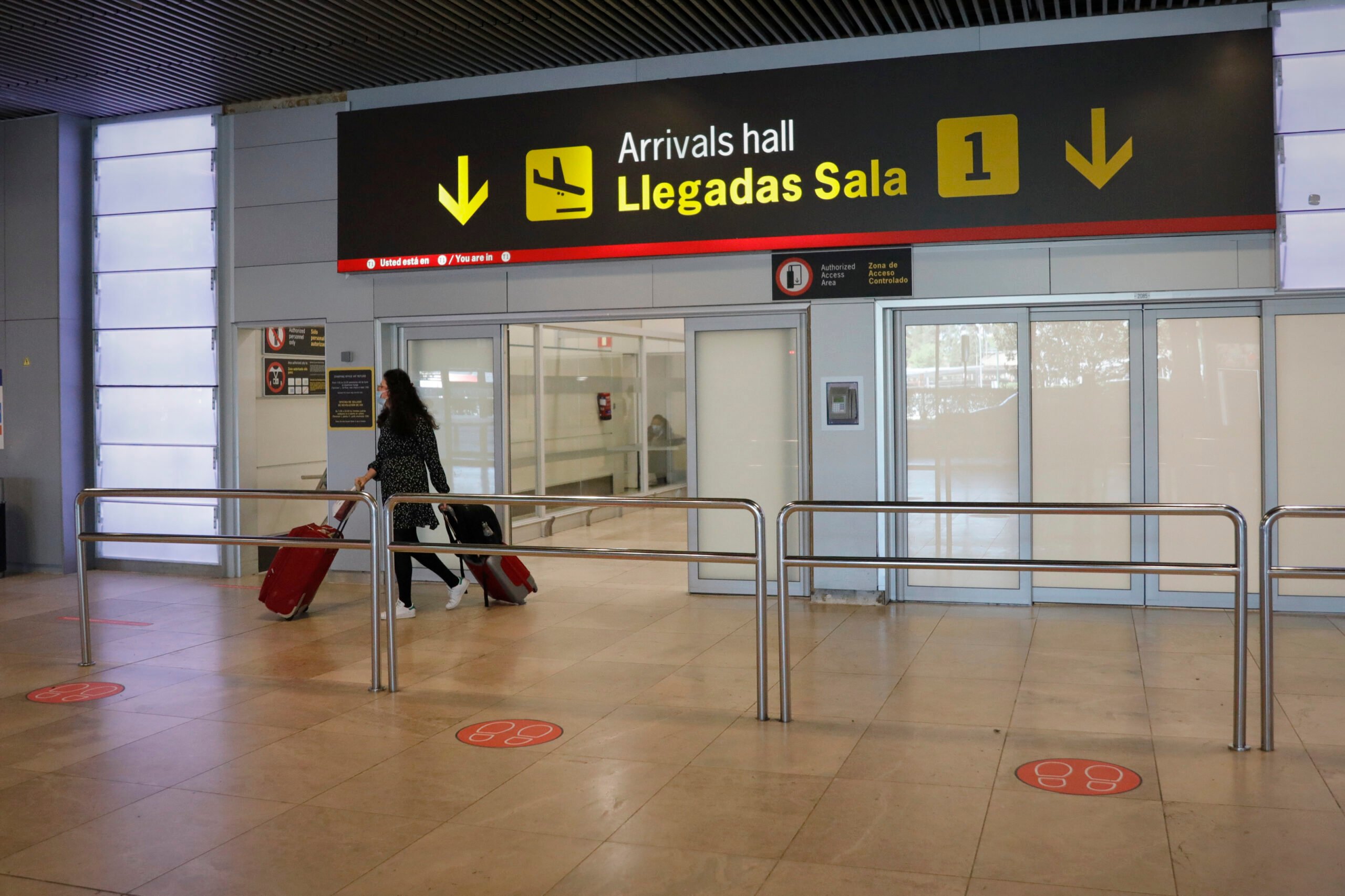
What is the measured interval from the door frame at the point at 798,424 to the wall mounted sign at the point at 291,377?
3200mm

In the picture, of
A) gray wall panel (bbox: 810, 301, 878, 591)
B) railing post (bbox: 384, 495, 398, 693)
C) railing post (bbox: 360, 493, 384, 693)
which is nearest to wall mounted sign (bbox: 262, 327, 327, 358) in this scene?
gray wall panel (bbox: 810, 301, 878, 591)

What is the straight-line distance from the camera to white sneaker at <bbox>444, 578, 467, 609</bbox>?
743 centimetres

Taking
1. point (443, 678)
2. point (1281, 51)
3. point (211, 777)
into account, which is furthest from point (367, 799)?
point (1281, 51)

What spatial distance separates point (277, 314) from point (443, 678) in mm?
4337

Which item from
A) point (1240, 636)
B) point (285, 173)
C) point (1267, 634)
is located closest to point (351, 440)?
point (285, 173)

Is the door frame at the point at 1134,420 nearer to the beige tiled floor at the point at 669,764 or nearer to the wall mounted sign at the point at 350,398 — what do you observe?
the beige tiled floor at the point at 669,764

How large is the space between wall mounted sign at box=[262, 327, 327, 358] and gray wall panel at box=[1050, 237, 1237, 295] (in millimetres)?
5686

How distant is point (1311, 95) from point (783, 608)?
477 cm

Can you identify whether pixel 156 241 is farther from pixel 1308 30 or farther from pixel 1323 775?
pixel 1323 775

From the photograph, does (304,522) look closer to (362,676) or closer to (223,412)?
(223,412)

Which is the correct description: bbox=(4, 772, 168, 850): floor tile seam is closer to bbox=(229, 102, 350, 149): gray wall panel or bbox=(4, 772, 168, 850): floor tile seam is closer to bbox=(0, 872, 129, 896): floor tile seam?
bbox=(0, 872, 129, 896): floor tile seam

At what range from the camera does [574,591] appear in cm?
810

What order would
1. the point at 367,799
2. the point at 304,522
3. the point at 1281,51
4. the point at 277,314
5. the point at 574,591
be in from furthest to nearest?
1. the point at 304,522
2. the point at 277,314
3. the point at 574,591
4. the point at 1281,51
5. the point at 367,799

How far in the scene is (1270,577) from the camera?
13.1 feet
